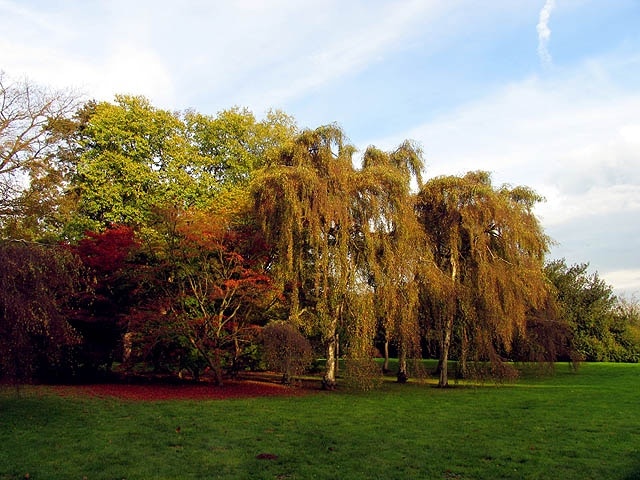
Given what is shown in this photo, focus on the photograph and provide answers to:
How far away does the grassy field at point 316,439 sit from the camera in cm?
730

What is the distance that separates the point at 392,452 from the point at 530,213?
16377mm

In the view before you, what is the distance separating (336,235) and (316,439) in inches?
349

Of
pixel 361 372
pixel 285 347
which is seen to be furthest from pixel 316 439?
pixel 361 372

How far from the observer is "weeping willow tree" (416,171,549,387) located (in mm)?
18938

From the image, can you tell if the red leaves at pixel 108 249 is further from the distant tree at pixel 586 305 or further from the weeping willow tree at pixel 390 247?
the distant tree at pixel 586 305

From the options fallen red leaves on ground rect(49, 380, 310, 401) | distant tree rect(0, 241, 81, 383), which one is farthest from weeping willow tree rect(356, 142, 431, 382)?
distant tree rect(0, 241, 81, 383)

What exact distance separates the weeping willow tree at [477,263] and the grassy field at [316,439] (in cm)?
442

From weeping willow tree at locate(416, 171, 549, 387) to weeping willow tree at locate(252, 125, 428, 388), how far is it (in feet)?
8.10

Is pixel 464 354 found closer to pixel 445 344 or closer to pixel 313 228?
pixel 445 344

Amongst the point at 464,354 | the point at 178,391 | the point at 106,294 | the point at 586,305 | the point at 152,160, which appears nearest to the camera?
the point at 178,391

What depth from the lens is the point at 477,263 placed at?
19375 millimetres

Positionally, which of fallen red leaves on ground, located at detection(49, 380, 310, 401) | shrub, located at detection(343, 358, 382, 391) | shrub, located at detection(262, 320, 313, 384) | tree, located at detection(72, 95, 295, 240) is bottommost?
fallen red leaves on ground, located at detection(49, 380, 310, 401)

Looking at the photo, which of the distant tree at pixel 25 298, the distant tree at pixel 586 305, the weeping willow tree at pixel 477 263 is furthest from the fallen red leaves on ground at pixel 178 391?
the distant tree at pixel 586 305

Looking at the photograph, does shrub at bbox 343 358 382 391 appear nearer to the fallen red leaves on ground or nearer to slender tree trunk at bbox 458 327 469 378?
the fallen red leaves on ground
